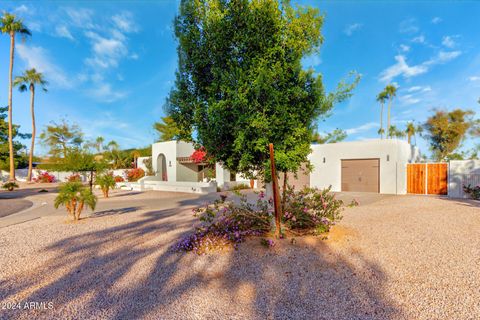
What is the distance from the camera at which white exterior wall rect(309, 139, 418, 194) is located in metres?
15.0

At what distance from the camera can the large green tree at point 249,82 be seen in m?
4.32

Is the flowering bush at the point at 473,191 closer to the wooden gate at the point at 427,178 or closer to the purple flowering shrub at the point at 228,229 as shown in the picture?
the wooden gate at the point at 427,178

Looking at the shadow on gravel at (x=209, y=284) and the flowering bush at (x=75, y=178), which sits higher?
the flowering bush at (x=75, y=178)

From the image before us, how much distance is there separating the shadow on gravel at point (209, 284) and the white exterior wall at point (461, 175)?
1328 cm

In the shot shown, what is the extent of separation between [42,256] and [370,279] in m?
5.80

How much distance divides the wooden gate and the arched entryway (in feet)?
63.9

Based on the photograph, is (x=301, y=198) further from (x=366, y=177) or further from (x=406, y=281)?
(x=366, y=177)

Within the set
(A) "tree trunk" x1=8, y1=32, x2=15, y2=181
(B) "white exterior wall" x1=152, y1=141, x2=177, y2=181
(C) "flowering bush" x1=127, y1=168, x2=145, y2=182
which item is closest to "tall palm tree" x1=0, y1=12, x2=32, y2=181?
(A) "tree trunk" x1=8, y1=32, x2=15, y2=181

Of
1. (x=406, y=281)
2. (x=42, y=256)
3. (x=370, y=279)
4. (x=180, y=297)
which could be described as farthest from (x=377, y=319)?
(x=42, y=256)

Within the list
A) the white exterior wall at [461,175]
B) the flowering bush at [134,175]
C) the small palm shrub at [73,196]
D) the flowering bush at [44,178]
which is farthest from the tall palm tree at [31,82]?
the white exterior wall at [461,175]

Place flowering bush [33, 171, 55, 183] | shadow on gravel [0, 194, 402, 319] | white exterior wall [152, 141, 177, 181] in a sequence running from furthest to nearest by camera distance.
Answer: flowering bush [33, 171, 55, 183] → white exterior wall [152, 141, 177, 181] → shadow on gravel [0, 194, 402, 319]

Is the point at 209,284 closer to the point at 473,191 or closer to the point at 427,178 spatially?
the point at 473,191

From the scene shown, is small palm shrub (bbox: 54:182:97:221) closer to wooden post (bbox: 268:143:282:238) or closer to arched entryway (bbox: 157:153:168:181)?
wooden post (bbox: 268:143:282:238)

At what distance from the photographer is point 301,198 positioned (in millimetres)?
5684
